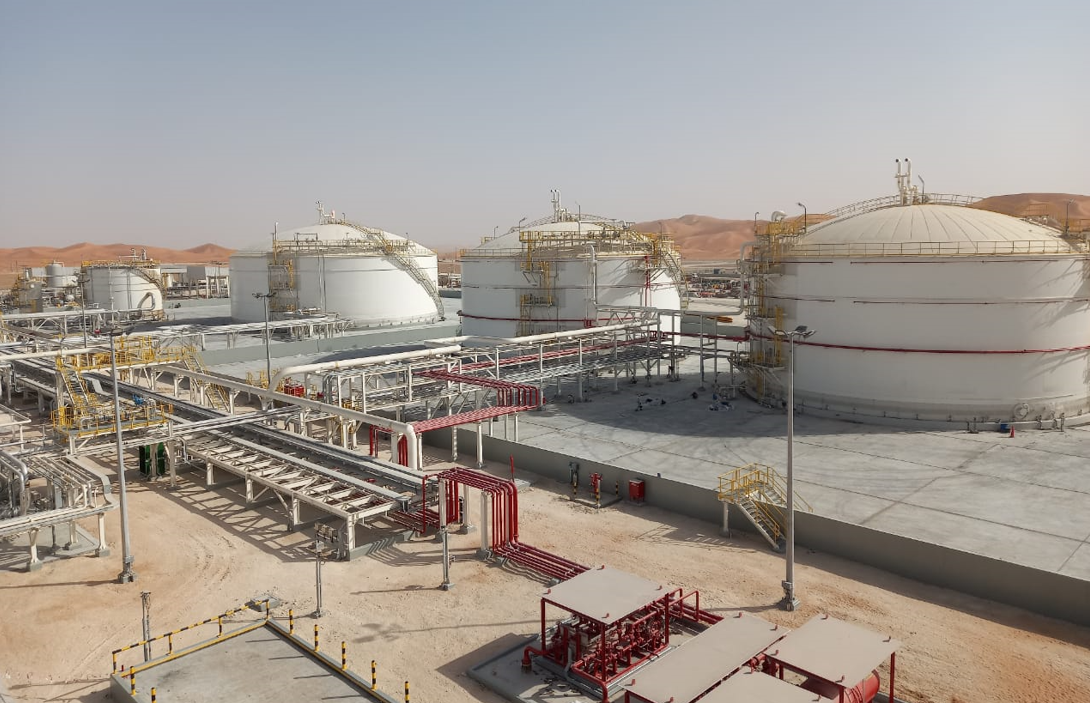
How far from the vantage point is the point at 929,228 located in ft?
109

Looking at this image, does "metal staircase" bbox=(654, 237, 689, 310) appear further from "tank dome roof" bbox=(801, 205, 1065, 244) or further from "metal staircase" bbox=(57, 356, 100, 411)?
"metal staircase" bbox=(57, 356, 100, 411)

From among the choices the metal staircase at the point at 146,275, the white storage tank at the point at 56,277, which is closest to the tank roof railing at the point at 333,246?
the metal staircase at the point at 146,275

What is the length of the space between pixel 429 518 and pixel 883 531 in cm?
1278

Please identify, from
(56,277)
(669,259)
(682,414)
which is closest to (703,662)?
(682,414)

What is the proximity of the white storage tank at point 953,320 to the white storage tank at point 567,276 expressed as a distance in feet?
48.5

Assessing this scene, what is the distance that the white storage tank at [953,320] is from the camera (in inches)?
1250

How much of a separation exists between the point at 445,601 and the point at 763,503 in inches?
386

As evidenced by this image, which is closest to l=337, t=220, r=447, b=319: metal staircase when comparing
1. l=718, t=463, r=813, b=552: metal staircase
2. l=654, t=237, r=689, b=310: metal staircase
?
l=654, t=237, r=689, b=310: metal staircase

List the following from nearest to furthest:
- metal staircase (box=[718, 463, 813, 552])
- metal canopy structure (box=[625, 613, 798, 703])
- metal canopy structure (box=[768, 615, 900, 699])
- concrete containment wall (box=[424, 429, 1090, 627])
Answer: metal canopy structure (box=[625, 613, 798, 703])
metal canopy structure (box=[768, 615, 900, 699])
concrete containment wall (box=[424, 429, 1090, 627])
metal staircase (box=[718, 463, 813, 552])

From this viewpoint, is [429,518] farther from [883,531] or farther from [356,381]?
[356,381]

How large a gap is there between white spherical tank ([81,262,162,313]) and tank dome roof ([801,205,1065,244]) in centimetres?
6161

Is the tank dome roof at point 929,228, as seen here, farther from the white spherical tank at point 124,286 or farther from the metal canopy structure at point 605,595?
the white spherical tank at point 124,286

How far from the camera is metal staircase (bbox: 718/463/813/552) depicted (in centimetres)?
2289

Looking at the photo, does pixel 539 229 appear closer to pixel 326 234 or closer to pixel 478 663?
pixel 326 234
